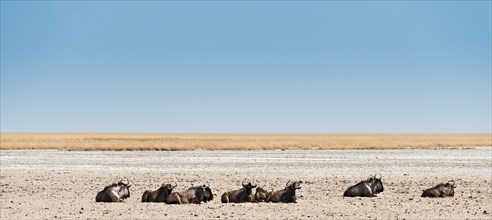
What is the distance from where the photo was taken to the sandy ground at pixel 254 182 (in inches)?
587

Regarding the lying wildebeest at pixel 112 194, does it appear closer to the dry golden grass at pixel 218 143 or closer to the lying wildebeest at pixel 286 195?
the lying wildebeest at pixel 286 195


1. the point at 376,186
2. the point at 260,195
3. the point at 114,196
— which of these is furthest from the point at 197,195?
the point at 376,186

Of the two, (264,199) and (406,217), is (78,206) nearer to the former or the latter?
(264,199)

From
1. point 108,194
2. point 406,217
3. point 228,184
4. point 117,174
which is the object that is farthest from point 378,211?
point 117,174

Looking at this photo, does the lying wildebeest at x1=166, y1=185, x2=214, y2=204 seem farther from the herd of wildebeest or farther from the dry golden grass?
the dry golden grass

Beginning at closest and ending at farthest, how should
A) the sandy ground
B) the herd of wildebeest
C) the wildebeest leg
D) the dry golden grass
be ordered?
the sandy ground → the herd of wildebeest → the wildebeest leg → the dry golden grass

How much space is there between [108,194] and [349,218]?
610 centimetres

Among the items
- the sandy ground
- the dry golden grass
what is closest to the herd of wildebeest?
the sandy ground

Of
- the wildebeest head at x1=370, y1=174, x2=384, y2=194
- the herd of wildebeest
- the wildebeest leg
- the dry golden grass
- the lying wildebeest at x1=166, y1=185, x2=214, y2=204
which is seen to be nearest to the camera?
the lying wildebeest at x1=166, y1=185, x2=214, y2=204

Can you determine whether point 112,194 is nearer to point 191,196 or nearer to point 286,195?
point 191,196

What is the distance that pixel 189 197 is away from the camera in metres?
16.7

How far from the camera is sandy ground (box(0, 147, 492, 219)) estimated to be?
48.9 ft

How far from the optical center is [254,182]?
23469 mm

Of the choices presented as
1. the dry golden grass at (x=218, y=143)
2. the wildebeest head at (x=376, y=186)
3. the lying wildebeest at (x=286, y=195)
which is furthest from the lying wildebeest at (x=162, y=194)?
the dry golden grass at (x=218, y=143)
